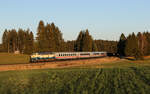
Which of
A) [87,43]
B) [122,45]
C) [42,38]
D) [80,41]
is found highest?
[42,38]

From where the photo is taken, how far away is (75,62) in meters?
48.5

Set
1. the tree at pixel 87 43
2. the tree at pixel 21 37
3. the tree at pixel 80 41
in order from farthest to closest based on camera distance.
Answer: the tree at pixel 21 37 → the tree at pixel 80 41 → the tree at pixel 87 43

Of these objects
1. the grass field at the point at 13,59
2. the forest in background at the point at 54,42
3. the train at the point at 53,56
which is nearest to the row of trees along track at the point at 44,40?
the forest in background at the point at 54,42

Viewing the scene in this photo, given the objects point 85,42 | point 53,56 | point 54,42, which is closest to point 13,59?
point 54,42

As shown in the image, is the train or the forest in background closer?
the train

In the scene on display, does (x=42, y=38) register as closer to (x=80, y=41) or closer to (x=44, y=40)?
(x=44, y=40)

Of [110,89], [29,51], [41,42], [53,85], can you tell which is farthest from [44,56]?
[29,51]

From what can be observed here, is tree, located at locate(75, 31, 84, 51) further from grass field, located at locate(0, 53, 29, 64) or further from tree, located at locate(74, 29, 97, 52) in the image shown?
grass field, located at locate(0, 53, 29, 64)

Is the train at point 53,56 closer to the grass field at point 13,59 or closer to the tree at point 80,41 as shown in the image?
the grass field at point 13,59

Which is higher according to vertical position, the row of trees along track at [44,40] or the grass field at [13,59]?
the row of trees along track at [44,40]

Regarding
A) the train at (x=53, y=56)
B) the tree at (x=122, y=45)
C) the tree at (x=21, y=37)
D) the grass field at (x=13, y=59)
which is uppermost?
the tree at (x=21, y=37)

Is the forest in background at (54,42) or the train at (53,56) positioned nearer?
the train at (53,56)

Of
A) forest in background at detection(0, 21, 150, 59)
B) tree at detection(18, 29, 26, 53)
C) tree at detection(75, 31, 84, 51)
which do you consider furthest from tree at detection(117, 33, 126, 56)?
tree at detection(18, 29, 26, 53)

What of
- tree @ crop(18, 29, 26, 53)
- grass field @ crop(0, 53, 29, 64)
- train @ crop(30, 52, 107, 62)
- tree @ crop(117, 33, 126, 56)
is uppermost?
tree @ crop(18, 29, 26, 53)
